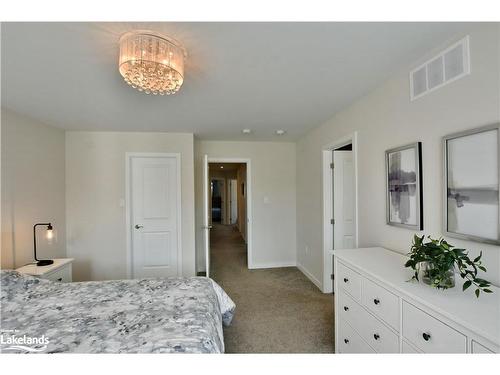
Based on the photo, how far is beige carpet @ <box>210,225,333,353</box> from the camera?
194 centimetres

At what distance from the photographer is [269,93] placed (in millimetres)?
1979

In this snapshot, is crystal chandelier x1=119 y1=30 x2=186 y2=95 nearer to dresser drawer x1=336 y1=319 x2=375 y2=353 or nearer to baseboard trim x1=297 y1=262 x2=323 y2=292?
dresser drawer x1=336 y1=319 x2=375 y2=353

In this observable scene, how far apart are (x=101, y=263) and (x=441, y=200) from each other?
399 centimetres

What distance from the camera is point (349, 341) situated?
156 cm

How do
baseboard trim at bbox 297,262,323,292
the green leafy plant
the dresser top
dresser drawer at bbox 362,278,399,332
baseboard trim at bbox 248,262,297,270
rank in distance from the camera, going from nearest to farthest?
the green leafy plant
dresser drawer at bbox 362,278,399,332
the dresser top
baseboard trim at bbox 297,262,323,292
baseboard trim at bbox 248,262,297,270

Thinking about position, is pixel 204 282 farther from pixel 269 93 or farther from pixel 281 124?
pixel 281 124

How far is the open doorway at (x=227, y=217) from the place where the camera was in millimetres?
3972

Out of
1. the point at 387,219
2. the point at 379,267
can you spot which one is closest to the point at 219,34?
the point at 379,267

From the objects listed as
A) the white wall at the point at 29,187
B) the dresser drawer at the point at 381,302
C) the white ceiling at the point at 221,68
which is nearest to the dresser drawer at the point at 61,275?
the white wall at the point at 29,187

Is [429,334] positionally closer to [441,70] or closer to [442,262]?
[442,262]

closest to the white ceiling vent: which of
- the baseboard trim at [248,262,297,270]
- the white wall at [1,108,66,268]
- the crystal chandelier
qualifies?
the crystal chandelier

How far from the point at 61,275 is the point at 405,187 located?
342 centimetres

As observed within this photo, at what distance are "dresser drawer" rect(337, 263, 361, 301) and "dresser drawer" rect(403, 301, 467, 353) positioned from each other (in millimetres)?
377

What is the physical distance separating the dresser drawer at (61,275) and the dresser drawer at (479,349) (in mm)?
3100
